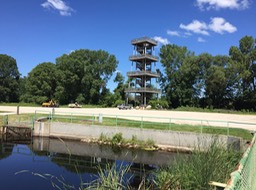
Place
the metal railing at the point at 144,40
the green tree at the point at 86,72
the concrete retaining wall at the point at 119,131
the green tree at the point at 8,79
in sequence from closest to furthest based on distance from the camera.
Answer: the concrete retaining wall at the point at 119,131 < the metal railing at the point at 144,40 < the green tree at the point at 86,72 < the green tree at the point at 8,79

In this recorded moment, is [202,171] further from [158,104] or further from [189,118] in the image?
[158,104]

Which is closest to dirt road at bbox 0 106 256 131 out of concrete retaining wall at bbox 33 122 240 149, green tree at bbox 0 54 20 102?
concrete retaining wall at bbox 33 122 240 149

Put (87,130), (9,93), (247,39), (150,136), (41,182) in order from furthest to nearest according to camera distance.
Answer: (9,93)
(247,39)
(87,130)
(150,136)
(41,182)

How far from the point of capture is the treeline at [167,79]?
70938 mm

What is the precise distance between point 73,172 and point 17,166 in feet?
11.3

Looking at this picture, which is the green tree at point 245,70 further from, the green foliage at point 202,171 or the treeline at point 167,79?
the green foliage at point 202,171

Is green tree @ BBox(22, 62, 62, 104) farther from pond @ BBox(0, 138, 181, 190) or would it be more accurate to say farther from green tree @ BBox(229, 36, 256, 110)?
pond @ BBox(0, 138, 181, 190)

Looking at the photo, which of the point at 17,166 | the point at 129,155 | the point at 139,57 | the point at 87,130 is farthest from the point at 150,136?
the point at 139,57

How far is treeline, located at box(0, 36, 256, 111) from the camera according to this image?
7094 cm

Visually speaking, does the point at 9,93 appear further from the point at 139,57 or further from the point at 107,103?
the point at 139,57

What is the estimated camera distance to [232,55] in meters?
73.8

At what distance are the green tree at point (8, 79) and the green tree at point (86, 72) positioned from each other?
18324 mm

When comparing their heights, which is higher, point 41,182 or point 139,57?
point 139,57

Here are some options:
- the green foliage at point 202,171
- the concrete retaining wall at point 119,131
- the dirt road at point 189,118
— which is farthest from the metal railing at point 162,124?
the green foliage at point 202,171
